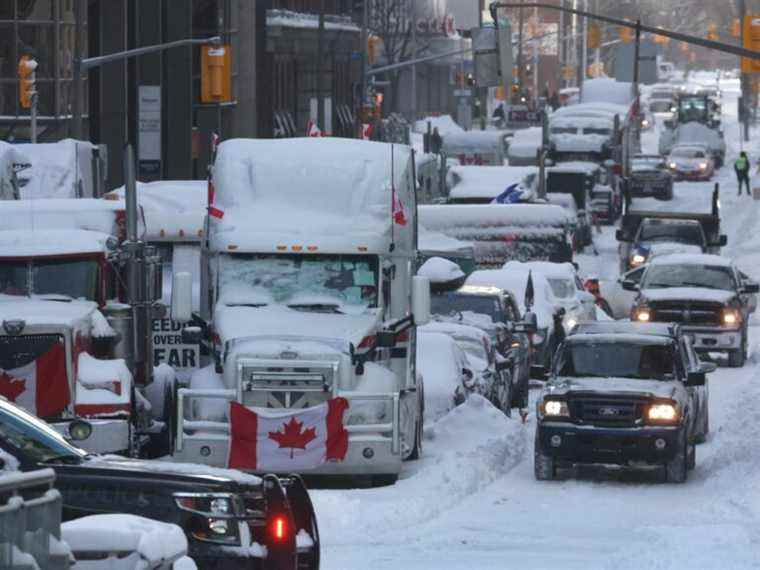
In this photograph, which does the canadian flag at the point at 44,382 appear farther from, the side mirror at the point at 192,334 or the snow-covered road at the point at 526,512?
the snow-covered road at the point at 526,512

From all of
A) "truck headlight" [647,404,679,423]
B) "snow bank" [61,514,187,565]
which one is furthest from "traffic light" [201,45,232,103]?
"snow bank" [61,514,187,565]

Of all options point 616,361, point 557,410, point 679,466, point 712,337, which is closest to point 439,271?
point 712,337

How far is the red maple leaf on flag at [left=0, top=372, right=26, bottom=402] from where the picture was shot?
20.1 metres

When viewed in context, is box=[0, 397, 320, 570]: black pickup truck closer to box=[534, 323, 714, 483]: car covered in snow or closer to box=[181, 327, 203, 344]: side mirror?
box=[181, 327, 203, 344]: side mirror

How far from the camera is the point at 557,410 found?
21703 millimetres

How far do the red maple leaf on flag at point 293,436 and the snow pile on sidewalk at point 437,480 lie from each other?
0.77m

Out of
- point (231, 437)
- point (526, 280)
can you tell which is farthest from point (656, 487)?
point (526, 280)

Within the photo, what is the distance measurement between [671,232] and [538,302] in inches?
537

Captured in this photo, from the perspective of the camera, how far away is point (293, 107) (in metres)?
88.5

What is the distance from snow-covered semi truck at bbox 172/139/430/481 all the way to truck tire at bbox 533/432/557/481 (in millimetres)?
1276

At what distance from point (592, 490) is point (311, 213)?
399 cm

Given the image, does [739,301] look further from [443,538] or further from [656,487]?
[443,538]

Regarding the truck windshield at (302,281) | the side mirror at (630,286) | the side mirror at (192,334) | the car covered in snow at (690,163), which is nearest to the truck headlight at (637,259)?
the side mirror at (630,286)

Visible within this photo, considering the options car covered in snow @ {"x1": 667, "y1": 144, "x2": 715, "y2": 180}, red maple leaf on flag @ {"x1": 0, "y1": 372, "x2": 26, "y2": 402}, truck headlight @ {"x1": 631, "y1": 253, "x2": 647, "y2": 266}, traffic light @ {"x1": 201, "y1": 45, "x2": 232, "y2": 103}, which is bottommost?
car covered in snow @ {"x1": 667, "y1": 144, "x2": 715, "y2": 180}
